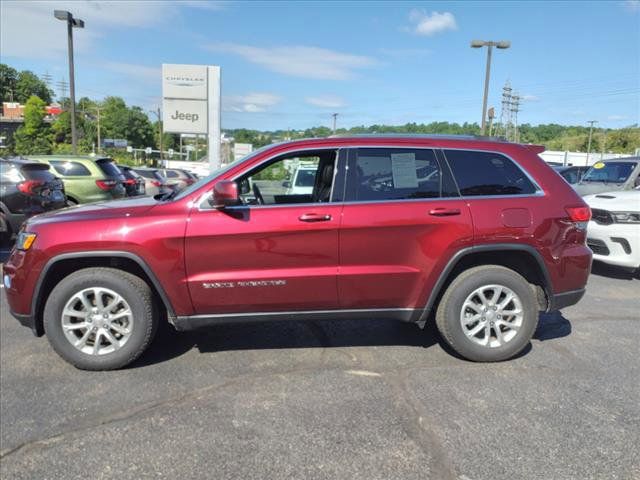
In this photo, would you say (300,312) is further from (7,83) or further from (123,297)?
(7,83)

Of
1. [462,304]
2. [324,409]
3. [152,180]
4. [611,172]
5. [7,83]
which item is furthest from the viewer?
[7,83]

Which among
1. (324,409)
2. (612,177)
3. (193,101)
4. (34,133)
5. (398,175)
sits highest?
(34,133)

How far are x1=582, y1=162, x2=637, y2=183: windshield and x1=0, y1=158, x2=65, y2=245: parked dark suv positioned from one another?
9667 millimetres

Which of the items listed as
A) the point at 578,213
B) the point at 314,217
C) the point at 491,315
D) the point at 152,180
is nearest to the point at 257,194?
the point at 314,217

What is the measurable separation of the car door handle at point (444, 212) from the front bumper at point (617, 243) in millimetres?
4068

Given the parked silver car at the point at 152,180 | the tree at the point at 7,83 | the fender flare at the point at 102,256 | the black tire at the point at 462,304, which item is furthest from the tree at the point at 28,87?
the black tire at the point at 462,304

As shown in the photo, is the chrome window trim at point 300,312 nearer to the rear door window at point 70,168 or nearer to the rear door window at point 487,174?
the rear door window at point 487,174

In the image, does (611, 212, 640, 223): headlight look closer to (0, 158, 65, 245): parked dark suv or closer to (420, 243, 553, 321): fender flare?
(420, 243, 553, 321): fender flare

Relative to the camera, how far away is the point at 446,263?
12.0 feet

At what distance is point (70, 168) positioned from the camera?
10742 mm

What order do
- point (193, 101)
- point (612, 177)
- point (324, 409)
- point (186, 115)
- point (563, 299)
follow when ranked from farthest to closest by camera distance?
1. point (186, 115)
2. point (193, 101)
3. point (612, 177)
4. point (563, 299)
5. point (324, 409)

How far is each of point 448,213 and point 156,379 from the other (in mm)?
2440

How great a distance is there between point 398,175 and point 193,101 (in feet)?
46.9

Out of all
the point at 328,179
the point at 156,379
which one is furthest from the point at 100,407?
the point at 328,179
